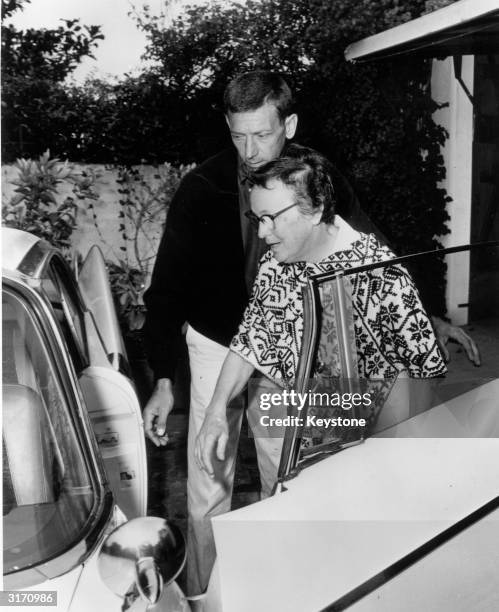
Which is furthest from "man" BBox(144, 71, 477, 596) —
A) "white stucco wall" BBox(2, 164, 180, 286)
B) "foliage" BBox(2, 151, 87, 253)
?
"white stucco wall" BBox(2, 164, 180, 286)

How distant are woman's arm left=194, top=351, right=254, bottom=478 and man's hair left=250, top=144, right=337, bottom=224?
0.37 m

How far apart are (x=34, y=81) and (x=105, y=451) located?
1.27 metres

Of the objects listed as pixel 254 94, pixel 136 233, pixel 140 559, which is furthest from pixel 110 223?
pixel 140 559

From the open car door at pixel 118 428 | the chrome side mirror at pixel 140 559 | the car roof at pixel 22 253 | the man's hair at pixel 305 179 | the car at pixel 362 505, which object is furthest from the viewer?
the open car door at pixel 118 428

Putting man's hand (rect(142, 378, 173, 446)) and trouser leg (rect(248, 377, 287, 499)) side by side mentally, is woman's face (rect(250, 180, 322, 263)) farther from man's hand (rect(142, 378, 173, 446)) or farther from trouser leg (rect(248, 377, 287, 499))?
man's hand (rect(142, 378, 173, 446))

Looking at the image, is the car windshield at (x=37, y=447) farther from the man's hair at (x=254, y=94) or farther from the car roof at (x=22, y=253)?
the man's hair at (x=254, y=94)

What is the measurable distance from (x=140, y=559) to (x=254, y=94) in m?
1.16

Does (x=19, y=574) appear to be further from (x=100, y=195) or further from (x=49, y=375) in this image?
(x=100, y=195)

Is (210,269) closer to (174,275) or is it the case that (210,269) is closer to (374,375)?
(174,275)

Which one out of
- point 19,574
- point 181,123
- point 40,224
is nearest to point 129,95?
point 181,123

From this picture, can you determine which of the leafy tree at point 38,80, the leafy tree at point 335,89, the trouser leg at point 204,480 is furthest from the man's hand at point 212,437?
the leafy tree at point 38,80

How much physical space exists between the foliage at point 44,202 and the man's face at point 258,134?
3.23 feet

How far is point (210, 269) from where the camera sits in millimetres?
1763

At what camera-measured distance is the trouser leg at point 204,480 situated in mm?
1777
